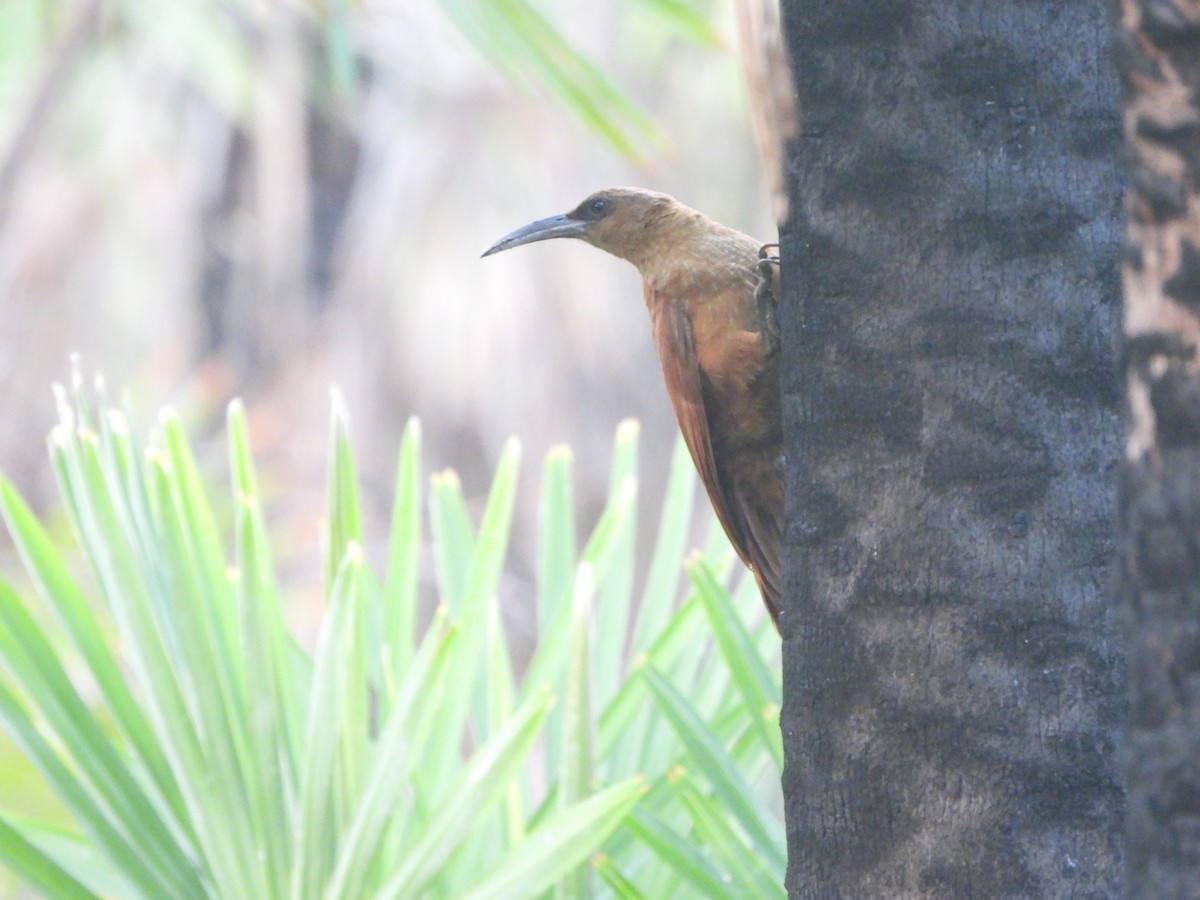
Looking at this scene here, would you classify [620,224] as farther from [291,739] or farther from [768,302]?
[291,739]

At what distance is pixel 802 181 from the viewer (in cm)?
134

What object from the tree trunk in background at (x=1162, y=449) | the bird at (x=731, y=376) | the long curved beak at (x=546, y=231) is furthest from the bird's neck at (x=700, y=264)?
the tree trunk in background at (x=1162, y=449)

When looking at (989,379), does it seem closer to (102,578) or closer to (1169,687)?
(1169,687)

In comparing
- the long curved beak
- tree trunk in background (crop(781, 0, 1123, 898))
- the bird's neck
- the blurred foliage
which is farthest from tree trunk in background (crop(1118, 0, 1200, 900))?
the long curved beak

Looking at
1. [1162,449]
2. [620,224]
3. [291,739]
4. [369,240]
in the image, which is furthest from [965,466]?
[369,240]

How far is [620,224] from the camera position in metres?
2.77

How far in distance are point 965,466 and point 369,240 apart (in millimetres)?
8790

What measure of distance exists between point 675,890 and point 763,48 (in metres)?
1.33

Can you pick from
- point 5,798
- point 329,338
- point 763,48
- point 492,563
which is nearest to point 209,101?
point 329,338

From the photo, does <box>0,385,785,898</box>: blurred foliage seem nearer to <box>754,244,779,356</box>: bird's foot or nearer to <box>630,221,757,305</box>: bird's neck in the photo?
<box>754,244,779,356</box>: bird's foot

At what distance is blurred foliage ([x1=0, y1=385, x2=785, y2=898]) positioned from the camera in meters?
1.89

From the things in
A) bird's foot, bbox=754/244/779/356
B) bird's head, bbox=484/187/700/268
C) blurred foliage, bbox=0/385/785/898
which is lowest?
blurred foliage, bbox=0/385/785/898

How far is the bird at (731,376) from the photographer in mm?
2336

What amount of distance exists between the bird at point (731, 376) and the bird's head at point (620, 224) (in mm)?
131
